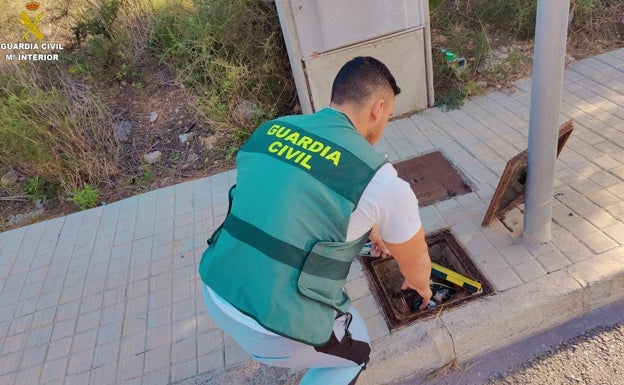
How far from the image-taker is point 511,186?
A: 288 cm

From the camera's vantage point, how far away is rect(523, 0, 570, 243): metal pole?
85.4 inches

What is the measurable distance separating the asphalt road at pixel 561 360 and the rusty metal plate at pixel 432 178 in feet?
4.26

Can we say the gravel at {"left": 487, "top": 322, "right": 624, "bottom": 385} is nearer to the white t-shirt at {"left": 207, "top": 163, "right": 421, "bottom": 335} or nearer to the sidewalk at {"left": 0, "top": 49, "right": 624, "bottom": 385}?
the sidewalk at {"left": 0, "top": 49, "right": 624, "bottom": 385}

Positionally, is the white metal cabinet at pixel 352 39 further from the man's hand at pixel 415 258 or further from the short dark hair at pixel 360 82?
the man's hand at pixel 415 258

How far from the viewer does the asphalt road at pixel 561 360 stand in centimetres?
235

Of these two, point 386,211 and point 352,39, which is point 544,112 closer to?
point 386,211

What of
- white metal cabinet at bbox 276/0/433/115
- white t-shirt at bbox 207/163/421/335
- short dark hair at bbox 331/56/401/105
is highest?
short dark hair at bbox 331/56/401/105

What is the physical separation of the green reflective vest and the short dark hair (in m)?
0.19

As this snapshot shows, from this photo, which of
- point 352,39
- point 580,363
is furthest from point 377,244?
point 352,39

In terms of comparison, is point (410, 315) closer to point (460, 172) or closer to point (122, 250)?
point (460, 172)

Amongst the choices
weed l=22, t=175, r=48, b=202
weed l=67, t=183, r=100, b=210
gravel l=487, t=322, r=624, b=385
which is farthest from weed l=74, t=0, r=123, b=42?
gravel l=487, t=322, r=624, b=385

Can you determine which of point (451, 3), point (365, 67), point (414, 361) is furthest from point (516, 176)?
point (451, 3)

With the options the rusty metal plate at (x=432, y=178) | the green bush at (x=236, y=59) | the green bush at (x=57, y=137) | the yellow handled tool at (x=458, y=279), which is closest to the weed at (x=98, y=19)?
the green bush at (x=57, y=137)

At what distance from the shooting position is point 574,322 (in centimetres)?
262
